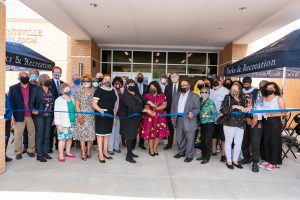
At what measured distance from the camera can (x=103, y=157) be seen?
5.45 metres

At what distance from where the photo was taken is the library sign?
19.3 m

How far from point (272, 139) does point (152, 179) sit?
260 centimetres

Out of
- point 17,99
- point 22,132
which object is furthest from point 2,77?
point 22,132

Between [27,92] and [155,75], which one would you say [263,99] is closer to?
[27,92]

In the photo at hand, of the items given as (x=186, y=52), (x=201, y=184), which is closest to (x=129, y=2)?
(x=201, y=184)

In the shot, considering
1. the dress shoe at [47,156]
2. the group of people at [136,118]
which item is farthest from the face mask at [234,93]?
the dress shoe at [47,156]

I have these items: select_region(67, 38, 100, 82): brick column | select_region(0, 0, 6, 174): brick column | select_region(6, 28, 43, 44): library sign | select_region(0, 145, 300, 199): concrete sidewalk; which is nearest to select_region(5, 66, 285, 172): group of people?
select_region(0, 145, 300, 199): concrete sidewalk

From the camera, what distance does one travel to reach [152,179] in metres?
4.43

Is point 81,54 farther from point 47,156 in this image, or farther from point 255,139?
point 255,139

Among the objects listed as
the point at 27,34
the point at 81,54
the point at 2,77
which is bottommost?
the point at 2,77

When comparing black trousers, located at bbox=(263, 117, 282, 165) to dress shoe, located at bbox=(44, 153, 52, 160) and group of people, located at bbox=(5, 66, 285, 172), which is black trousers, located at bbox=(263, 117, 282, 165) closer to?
group of people, located at bbox=(5, 66, 285, 172)

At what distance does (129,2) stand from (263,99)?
395cm

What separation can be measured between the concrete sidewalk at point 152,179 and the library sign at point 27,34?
16.2 metres

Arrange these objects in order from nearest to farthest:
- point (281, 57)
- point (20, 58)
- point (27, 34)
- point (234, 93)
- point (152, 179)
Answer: point (152, 179)
point (281, 57)
point (234, 93)
point (20, 58)
point (27, 34)
